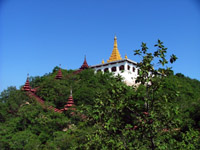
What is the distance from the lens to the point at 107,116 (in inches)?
279

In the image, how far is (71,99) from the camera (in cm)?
2845

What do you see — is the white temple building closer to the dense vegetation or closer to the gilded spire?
the dense vegetation

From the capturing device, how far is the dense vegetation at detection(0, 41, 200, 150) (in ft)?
22.7

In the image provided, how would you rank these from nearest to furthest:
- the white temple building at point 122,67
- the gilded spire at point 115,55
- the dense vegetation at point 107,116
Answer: the dense vegetation at point 107,116
the white temple building at point 122,67
the gilded spire at point 115,55

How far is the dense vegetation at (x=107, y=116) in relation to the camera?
6.92m

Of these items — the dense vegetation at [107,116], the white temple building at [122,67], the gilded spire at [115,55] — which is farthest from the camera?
the gilded spire at [115,55]

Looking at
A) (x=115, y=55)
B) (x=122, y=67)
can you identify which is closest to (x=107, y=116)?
(x=122, y=67)

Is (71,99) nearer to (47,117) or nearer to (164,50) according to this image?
(47,117)

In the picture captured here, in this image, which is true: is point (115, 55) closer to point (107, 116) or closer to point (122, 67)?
point (122, 67)

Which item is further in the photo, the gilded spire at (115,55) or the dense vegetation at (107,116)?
the gilded spire at (115,55)

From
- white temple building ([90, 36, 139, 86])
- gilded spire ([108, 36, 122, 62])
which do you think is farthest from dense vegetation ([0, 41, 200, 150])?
gilded spire ([108, 36, 122, 62])

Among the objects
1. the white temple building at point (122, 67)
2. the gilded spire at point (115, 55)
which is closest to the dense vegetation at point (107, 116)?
the white temple building at point (122, 67)

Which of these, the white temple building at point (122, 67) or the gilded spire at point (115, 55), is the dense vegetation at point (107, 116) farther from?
the gilded spire at point (115, 55)

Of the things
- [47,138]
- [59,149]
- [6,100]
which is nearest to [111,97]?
[59,149]
